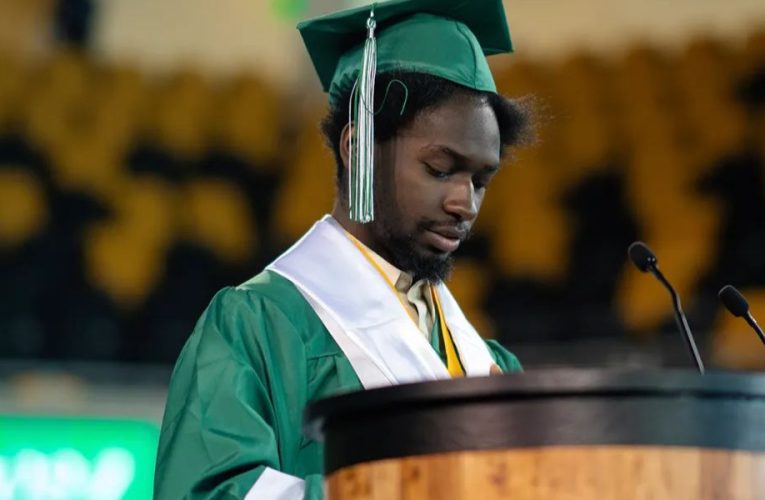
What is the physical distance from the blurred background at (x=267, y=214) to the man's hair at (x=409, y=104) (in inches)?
95.9

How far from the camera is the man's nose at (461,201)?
7.03 feet

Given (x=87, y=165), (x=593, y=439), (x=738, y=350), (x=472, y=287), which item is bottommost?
(x=738, y=350)

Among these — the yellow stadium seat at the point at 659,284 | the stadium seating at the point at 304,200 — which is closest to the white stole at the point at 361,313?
the stadium seating at the point at 304,200

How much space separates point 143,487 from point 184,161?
216 centimetres

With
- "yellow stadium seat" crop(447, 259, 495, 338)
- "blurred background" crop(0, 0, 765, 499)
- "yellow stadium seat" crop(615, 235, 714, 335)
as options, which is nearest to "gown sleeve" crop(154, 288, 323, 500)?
"blurred background" crop(0, 0, 765, 499)

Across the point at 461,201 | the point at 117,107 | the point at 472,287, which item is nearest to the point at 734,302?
the point at 461,201

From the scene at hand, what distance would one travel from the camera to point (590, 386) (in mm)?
1470

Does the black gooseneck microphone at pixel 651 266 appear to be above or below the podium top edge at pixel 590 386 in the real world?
above

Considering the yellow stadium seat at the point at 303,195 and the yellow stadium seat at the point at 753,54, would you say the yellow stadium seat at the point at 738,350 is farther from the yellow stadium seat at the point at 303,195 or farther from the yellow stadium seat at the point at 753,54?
the yellow stadium seat at the point at 753,54

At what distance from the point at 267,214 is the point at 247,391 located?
4.95 metres

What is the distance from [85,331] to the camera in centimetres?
596

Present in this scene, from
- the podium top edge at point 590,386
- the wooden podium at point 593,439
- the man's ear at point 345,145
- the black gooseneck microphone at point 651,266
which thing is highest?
the man's ear at point 345,145

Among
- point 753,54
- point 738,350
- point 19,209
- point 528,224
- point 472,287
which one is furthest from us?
point 753,54

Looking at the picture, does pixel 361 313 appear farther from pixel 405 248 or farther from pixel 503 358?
pixel 503 358
